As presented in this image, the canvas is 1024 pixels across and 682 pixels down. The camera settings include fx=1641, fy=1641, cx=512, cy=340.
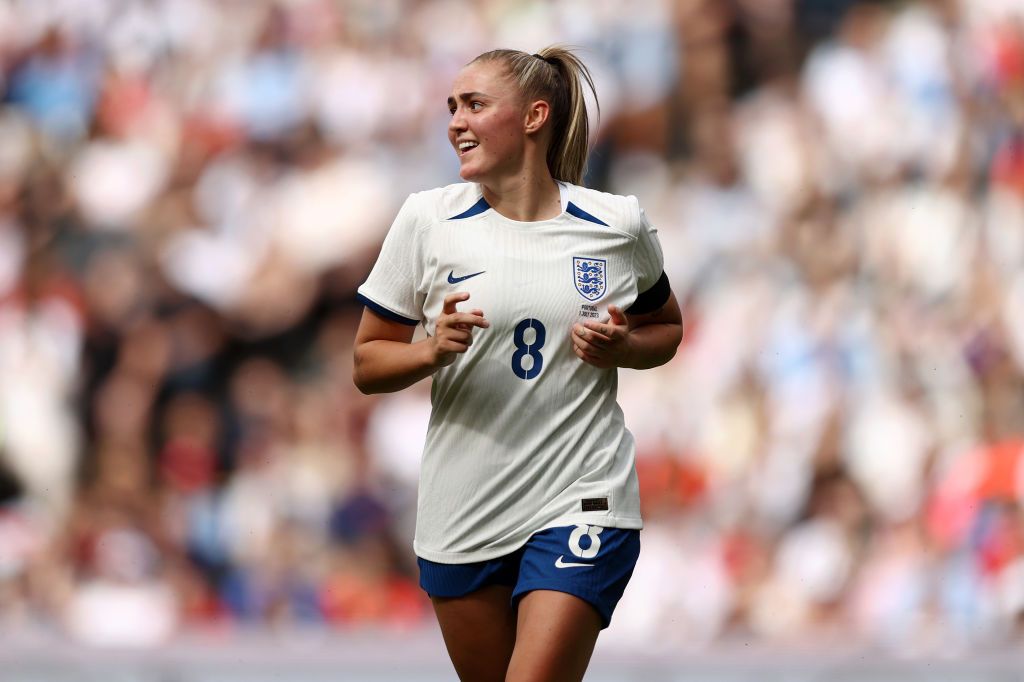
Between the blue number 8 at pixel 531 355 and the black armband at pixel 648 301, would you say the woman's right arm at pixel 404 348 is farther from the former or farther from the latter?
the black armband at pixel 648 301

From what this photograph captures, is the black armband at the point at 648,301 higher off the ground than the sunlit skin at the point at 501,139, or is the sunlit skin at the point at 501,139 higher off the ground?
the sunlit skin at the point at 501,139

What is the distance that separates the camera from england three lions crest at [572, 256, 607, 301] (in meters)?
4.03

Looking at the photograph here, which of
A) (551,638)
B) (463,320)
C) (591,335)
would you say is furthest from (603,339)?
(551,638)

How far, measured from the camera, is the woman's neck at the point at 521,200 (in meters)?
4.13

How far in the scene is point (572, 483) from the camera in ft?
13.2

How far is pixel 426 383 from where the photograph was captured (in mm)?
9312

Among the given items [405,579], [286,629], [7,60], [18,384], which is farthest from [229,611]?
[7,60]

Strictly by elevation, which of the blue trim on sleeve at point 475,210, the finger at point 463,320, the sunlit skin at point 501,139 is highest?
the sunlit skin at point 501,139

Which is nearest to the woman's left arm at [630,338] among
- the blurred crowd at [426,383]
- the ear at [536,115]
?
the ear at [536,115]

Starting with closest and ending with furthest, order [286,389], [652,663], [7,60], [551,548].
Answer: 1. [551,548]
2. [652,663]
3. [286,389]
4. [7,60]

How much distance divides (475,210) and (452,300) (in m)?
0.44

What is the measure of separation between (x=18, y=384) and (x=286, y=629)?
2.34 meters

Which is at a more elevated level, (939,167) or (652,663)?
(939,167)

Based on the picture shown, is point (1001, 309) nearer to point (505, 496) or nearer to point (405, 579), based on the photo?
point (405, 579)
